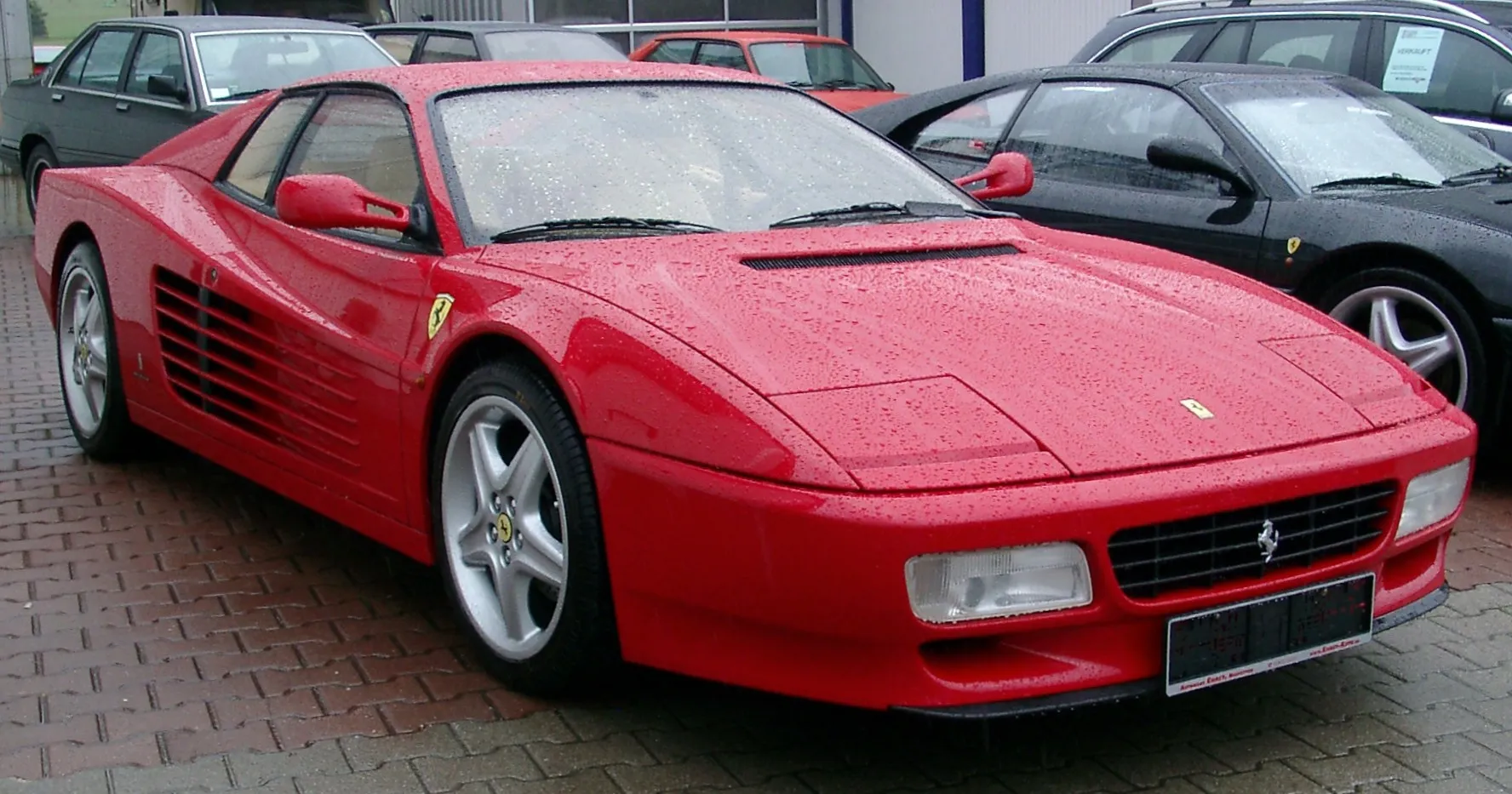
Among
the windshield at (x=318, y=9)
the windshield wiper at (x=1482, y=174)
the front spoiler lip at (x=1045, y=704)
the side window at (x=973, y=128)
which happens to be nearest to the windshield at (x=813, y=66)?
the windshield at (x=318, y=9)

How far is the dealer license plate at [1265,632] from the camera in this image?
311cm

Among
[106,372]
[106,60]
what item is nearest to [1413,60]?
[106,372]

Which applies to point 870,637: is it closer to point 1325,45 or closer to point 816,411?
point 816,411

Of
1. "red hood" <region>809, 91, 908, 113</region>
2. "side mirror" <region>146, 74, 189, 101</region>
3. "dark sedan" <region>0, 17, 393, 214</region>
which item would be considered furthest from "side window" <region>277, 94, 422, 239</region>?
"red hood" <region>809, 91, 908, 113</region>

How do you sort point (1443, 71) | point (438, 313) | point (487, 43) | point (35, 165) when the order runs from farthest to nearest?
point (487, 43)
point (35, 165)
point (1443, 71)
point (438, 313)

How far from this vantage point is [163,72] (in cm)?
1097

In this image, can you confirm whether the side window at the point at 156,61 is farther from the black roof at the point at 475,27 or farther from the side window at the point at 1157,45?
the side window at the point at 1157,45

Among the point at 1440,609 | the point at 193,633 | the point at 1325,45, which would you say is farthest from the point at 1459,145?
the point at 193,633

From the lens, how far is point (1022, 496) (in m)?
2.96

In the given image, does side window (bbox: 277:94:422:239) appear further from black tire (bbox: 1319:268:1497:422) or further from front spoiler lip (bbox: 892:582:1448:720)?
black tire (bbox: 1319:268:1497:422)

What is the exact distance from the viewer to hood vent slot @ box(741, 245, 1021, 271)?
12.4ft

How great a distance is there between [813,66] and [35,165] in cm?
674

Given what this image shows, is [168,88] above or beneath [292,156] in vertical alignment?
beneath

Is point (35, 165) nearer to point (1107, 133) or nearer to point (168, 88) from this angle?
point (168, 88)
